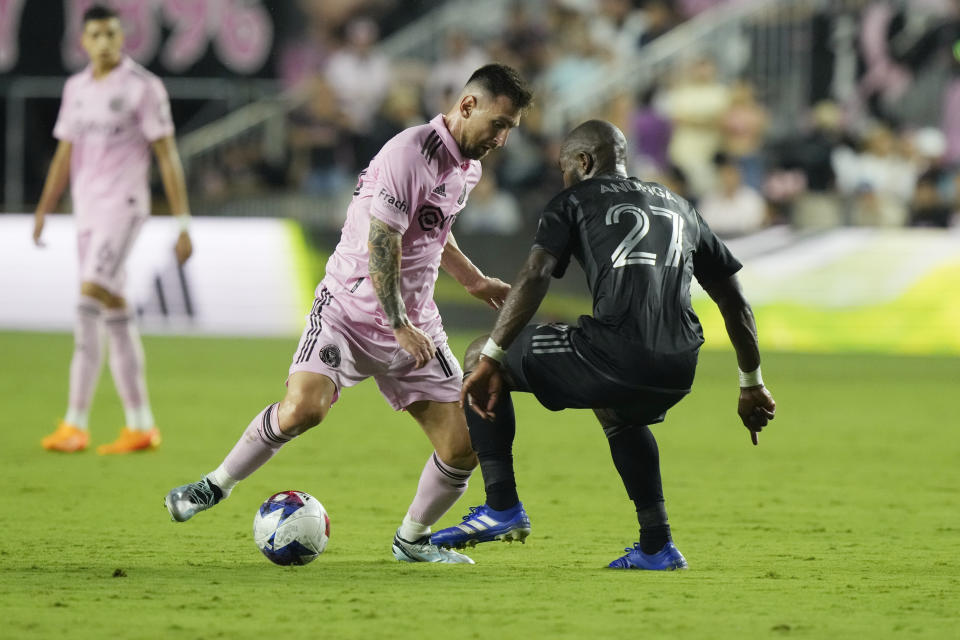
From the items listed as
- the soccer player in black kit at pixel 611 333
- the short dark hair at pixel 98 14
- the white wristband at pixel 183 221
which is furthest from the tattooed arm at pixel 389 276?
the short dark hair at pixel 98 14

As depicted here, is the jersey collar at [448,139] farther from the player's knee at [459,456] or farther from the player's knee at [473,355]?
the player's knee at [459,456]

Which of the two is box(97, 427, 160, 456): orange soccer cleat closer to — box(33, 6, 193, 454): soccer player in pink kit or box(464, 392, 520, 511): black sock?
box(33, 6, 193, 454): soccer player in pink kit

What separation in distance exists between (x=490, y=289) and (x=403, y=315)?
83 centimetres

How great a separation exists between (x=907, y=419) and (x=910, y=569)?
587 centimetres

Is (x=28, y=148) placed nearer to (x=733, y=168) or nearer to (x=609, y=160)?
(x=733, y=168)

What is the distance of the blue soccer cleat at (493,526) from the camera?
18.4 ft

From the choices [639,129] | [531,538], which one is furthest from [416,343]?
[639,129]

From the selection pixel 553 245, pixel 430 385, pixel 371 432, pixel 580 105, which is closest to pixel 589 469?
pixel 371 432

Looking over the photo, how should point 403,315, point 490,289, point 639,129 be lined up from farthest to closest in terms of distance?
1. point 639,129
2. point 490,289
3. point 403,315

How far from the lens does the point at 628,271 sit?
5.31 m

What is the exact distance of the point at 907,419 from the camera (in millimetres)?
11289

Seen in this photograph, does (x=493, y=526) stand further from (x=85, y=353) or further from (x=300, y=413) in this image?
(x=85, y=353)

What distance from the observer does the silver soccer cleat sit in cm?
572

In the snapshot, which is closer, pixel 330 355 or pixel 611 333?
pixel 611 333
